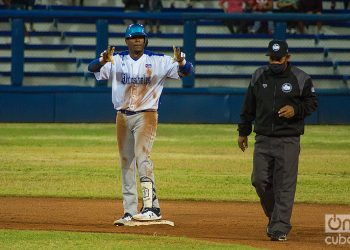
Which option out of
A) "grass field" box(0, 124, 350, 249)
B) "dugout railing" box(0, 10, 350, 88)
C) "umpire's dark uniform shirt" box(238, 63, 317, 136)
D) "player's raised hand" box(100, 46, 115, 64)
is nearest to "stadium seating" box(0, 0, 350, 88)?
"dugout railing" box(0, 10, 350, 88)

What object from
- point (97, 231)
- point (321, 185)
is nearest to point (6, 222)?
point (97, 231)

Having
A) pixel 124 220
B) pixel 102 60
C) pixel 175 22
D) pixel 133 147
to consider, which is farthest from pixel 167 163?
pixel 175 22

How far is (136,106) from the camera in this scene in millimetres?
11383

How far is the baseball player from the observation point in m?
11.3

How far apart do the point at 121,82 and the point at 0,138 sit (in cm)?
1007

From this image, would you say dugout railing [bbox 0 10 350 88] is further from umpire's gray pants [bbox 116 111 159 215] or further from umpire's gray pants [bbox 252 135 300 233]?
umpire's gray pants [bbox 252 135 300 233]

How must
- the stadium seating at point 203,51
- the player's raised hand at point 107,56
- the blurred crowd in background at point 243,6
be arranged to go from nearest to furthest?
the player's raised hand at point 107,56 < the stadium seating at point 203,51 < the blurred crowd in background at point 243,6

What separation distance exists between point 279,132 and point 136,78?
1856 millimetres

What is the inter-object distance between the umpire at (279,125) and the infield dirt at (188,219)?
1.30ft

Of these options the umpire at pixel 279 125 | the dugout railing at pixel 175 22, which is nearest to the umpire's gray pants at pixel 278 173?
the umpire at pixel 279 125

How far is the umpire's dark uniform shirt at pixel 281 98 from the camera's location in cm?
1026

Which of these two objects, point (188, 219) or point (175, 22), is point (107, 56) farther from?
point (175, 22)

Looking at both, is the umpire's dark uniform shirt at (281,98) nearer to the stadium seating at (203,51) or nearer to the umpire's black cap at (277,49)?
the umpire's black cap at (277,49)

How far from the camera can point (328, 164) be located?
17.9 m
